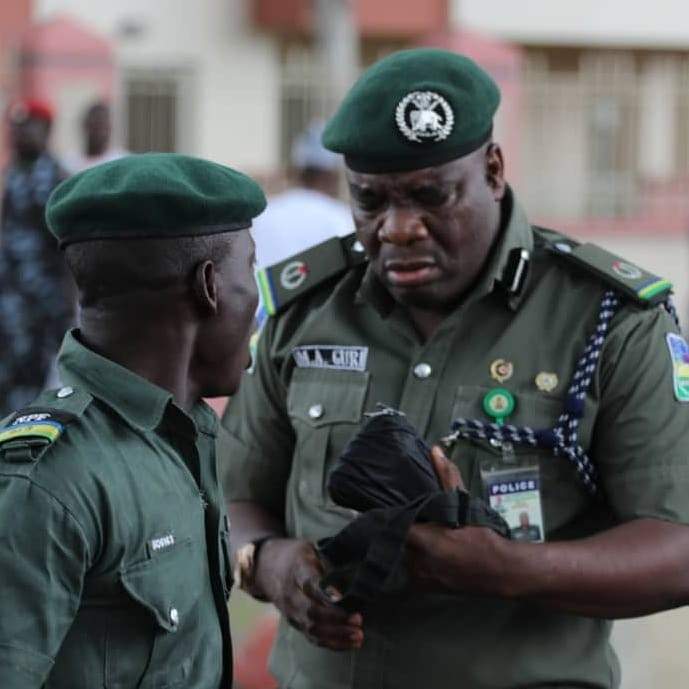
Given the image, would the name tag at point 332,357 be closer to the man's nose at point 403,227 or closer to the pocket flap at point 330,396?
the pocket flap at point 330,396

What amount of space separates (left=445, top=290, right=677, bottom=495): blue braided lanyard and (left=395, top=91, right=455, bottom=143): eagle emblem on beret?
41cm

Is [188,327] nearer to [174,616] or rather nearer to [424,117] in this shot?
[174,616]

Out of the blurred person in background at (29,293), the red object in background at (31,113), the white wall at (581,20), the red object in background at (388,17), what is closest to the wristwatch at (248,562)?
the blurred person in background at (29,293)

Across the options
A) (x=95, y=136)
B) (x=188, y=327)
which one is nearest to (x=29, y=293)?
(x=95, y=136)

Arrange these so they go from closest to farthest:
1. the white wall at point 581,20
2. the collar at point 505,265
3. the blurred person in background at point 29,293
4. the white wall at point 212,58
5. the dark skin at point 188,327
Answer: the dark skin at point 188,327
the collar at point 505,265
the blurred person in background at point 29,293
the white wall at point 212,58
the white wall at point 581,20

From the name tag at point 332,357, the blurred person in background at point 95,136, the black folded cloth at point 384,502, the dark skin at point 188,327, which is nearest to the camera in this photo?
the dark skin at point 188,327

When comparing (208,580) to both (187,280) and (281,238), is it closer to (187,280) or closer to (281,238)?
(187,280)

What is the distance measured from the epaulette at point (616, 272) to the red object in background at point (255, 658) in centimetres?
177

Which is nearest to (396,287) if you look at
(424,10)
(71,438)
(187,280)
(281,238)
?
(187,280)

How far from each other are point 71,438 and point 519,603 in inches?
38.3

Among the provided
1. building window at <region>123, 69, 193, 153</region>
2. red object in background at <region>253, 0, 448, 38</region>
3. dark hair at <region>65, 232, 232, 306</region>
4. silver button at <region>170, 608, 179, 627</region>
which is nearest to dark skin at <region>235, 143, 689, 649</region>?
silver button at <region>170, 608, 179, 627</region>

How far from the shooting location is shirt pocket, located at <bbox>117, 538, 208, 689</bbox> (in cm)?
222

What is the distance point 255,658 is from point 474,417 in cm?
209

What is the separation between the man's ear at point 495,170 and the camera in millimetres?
3000
